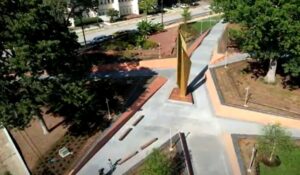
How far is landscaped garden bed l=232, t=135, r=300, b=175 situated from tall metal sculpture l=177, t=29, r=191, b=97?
8583mm

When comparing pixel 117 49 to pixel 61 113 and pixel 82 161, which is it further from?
pixel 82 161

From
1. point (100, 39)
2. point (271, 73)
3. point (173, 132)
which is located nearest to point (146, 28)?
point (100, 39)

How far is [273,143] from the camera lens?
2941 cm

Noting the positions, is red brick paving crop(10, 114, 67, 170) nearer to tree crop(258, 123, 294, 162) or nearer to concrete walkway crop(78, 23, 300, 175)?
concrete walkway crop(78, 23, 300, 175)

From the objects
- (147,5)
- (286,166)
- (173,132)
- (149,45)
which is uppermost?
(147,5)

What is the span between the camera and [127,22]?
70688 mm

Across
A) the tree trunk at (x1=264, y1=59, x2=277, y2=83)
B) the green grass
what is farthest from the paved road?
the green grass

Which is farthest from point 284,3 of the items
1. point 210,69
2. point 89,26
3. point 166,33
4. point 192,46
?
point 89,26

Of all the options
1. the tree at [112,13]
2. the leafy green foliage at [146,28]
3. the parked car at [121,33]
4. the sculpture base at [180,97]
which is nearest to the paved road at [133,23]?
the parked car at [121,33]

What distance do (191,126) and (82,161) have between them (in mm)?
11411

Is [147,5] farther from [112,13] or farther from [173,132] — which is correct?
[173,132]

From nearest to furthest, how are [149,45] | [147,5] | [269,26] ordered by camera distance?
[269,26] → [149,45] → [147,5]

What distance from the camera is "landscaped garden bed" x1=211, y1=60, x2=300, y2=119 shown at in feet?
123

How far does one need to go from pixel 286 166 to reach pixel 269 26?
1381cm
